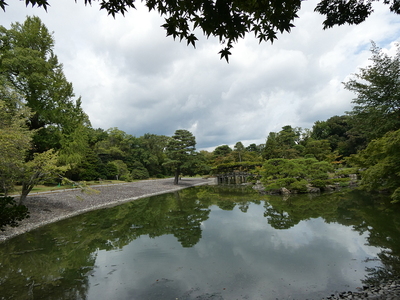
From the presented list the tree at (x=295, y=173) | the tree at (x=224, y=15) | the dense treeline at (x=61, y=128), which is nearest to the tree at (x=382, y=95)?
the dense treeline at (x=61, y=128)

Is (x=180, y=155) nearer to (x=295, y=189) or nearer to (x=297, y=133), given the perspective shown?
(x=295, y=189)

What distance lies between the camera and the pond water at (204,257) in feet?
12.9

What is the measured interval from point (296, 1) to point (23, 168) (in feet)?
36.2

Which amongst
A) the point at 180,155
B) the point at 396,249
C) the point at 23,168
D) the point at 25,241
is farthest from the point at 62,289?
the point at 180,155

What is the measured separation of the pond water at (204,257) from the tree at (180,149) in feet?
51.0

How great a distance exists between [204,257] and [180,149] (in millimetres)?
20157

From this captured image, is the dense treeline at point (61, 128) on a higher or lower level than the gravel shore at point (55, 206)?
higher

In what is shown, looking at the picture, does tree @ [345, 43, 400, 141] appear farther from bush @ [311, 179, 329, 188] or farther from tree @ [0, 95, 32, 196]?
tree @ [0, 95, 32, 196]

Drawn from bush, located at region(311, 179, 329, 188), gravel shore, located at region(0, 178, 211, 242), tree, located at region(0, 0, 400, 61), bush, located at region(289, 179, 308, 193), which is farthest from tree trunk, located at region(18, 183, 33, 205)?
bush, located at region(311, 179, 329, 188)

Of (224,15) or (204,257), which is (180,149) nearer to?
(204,257)

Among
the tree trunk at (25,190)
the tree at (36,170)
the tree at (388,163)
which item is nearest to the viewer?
the tree at (388,163)

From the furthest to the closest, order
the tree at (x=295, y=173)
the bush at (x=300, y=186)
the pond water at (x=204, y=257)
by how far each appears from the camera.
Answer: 1. the tree at (x=295, y=173)
2. the bush at (x=300, y=186)
3. the pond water at (x=204, y=257)

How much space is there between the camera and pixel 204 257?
17.5ft

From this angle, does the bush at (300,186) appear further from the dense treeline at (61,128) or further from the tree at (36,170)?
the tree at (36,170)
